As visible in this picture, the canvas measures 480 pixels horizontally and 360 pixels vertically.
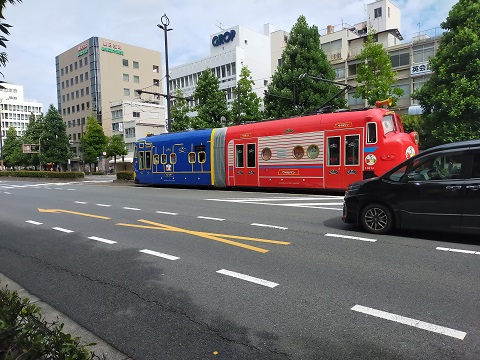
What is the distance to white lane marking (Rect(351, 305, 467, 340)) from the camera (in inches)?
130

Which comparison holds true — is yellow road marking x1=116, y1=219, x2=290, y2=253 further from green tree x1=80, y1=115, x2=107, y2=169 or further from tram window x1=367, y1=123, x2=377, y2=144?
green tree x1=80, y1=115, x2=107, y2=169

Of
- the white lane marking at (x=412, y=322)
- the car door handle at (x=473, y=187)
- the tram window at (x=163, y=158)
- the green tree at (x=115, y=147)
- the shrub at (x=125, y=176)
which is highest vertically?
the green tree at (x=115, y=147)

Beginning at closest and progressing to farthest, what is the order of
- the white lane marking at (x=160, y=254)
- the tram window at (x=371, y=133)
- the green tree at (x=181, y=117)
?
the white lane marking at (x=160, y=254) < the tram window at (x=371, y=133) < the green tree at (x=181, y=117)

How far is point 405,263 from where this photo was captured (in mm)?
5387

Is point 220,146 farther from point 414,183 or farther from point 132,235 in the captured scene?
point 414,183

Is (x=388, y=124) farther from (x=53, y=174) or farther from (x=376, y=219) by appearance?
(x=53, y=174)

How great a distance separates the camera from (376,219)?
7336mm

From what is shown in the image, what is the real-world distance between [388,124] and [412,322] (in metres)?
11.7

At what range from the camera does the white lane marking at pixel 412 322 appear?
3311 mm

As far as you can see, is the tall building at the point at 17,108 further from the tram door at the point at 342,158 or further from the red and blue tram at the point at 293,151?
the tram door at the point at 342,158

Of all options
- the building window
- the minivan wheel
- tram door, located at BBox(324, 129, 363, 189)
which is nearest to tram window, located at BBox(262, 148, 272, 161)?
tram door, located at BBox(324, 129, 363, 189)

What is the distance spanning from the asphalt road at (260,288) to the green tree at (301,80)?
62.0ft

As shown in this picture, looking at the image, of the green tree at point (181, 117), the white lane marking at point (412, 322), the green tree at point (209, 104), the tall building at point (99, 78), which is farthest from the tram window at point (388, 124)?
the tall building at point (99, 78)

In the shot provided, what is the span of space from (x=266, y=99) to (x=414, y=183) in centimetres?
2195
